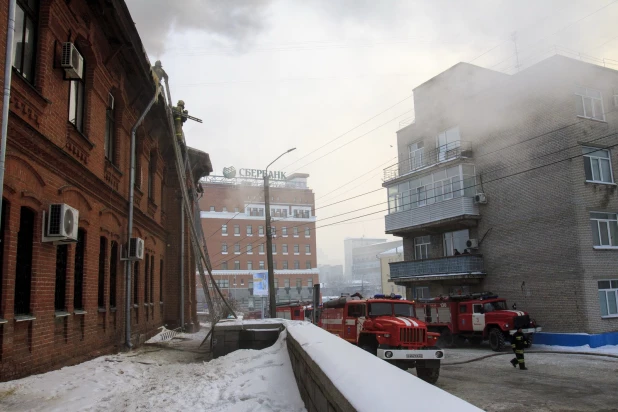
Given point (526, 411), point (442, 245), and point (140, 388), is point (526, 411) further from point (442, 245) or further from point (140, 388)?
point (442, 245)

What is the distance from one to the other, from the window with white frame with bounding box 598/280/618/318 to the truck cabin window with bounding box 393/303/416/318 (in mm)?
10774

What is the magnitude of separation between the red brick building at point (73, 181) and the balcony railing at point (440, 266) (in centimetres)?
1418

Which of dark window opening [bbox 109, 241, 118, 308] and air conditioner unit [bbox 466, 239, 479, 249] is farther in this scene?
air conditioner unit [bbox 466, 239, 479, 249]

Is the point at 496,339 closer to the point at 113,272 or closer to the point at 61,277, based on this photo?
the point at 113,272

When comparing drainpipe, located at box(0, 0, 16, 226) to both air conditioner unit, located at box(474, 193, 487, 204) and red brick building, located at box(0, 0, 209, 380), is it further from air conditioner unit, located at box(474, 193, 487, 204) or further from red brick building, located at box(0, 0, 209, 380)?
air conditioner unit, located at box(474, 193, 487, 204)

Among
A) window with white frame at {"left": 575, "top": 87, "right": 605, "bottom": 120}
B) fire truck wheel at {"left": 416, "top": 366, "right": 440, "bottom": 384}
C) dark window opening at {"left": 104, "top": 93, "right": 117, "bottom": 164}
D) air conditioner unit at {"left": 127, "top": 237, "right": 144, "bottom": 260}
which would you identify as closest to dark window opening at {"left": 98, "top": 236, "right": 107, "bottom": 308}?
air conditioner unit at {"left": 127, "top": 237, "right": 144, "bottom": 260}

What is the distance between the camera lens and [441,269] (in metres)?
23.9

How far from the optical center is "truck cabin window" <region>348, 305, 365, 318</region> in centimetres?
1240

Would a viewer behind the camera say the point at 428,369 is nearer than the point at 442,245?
Yes

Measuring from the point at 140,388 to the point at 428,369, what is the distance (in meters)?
5.91

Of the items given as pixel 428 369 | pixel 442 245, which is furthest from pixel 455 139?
pixel 428 369

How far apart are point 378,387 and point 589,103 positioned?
2166 centimetres

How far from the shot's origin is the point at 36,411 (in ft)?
17.4

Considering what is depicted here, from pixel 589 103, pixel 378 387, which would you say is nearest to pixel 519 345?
pixel 378 387
